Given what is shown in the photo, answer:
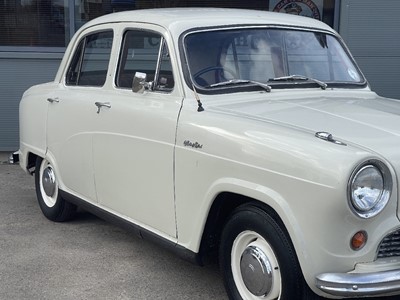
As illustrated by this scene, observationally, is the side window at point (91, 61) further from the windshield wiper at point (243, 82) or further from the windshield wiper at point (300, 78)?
the windshield wiper at point (300, 78)

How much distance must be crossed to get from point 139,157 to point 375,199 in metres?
1.74

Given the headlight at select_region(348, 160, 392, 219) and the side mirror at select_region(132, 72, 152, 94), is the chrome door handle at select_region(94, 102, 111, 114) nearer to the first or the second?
the side mirror at select_region(132, 72, 152, 94)

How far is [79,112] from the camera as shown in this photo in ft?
15.6

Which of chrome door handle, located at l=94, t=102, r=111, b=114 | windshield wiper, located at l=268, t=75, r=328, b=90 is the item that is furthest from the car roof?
chrome door handle, located at l=94, t=102, r=111, b=114

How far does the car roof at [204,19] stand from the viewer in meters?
4.12

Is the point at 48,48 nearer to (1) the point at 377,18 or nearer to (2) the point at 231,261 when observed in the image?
(1) the point at 377,18

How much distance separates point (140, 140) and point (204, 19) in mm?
1005

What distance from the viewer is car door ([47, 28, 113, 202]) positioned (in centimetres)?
466

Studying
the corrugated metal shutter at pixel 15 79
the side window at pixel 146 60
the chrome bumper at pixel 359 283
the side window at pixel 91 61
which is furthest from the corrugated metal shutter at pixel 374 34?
the chrome bumper at pixel 359 283

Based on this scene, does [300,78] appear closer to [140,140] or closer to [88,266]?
[140,140]

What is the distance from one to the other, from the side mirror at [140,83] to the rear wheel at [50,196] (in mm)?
1633

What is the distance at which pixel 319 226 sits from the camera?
9.32 ft

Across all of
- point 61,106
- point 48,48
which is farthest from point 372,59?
point 61,106

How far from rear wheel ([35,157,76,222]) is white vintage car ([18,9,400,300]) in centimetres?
3
